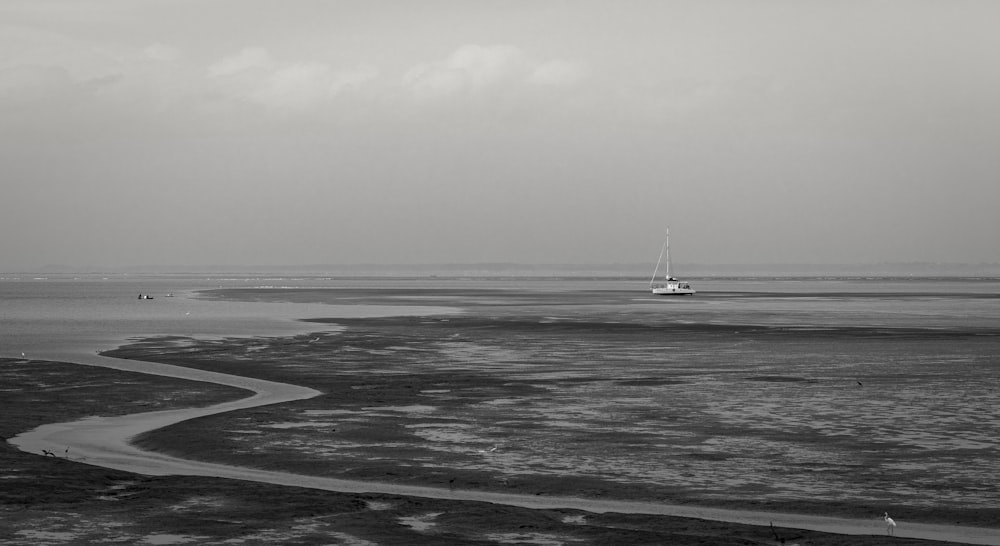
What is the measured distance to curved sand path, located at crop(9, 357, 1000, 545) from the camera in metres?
16.4

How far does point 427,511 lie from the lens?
56.5 feet

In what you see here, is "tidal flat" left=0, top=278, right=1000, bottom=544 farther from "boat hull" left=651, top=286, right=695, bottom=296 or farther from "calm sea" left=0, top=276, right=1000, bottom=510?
"boat hull" left=651, top=286, right=695, bottom=296

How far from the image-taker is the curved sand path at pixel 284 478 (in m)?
16.4

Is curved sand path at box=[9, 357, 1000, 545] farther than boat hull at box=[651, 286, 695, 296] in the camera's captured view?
No

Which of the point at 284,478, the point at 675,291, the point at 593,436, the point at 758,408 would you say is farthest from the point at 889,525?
the point at 675,291

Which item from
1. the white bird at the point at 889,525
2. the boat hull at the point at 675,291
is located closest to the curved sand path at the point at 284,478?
the white bird at the point at 889,525

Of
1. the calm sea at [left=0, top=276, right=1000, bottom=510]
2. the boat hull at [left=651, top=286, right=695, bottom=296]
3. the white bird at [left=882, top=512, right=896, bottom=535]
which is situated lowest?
the boat hull at [left=651, top=286, right=695, bottom=296]

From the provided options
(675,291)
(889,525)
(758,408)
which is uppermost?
(889,525)

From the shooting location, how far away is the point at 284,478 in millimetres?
20422

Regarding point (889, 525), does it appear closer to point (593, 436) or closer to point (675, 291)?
point (593, 436)

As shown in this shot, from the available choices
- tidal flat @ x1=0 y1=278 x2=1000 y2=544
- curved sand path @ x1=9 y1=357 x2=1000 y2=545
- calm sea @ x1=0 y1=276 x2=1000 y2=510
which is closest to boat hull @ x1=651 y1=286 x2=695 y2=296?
calm sea @ x1=0 y1=276 x2=1000 y2=510

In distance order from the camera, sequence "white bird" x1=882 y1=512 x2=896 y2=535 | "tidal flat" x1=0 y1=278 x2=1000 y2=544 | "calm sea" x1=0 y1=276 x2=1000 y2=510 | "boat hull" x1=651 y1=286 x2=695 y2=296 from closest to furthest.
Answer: "white bird" x1=882 y1=512 x2=896 y2=535 → "tidal flat" x1=0 y1=278 x2=1000 y2=544 → "calm sea" x1=0 y1=276 x2=1000 y2=510 → "boat hull" x1=651 y1=286 x2=695 y2=296

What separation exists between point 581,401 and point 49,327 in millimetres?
52193

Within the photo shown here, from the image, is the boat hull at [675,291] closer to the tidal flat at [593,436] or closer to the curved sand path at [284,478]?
the tidal flat at [593,436]
